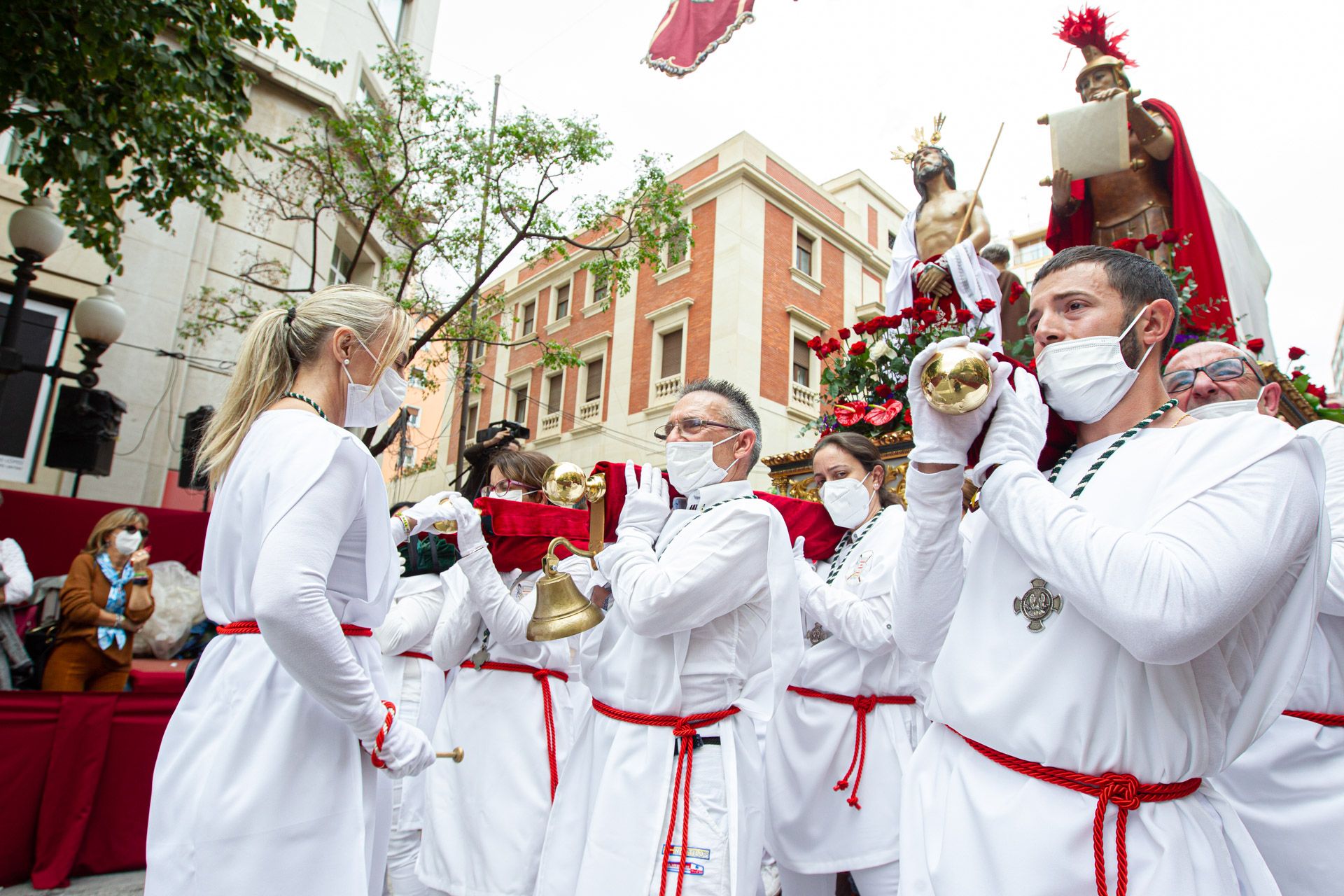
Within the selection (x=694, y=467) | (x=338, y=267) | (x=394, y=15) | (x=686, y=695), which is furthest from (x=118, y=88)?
(x=394, y=15)

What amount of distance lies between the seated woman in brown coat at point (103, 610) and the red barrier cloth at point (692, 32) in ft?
24.1

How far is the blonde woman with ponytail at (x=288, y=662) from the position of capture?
6.41 ft

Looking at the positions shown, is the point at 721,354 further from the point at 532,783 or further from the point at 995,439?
the point at 995,439

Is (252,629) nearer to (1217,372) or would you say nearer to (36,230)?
(1217,372)

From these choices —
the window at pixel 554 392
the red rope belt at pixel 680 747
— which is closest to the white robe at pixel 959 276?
the red rope belt at pixel 680 747

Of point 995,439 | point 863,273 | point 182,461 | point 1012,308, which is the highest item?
point 863,273

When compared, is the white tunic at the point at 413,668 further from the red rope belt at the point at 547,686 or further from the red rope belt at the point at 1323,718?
the red rope belt at the point at 1323,718

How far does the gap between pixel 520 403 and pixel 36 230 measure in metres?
21.0

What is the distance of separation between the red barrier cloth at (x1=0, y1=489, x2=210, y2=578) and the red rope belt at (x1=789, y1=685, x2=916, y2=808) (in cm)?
900

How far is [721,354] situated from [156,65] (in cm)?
1545

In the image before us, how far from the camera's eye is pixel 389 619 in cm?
457

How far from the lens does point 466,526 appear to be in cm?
371

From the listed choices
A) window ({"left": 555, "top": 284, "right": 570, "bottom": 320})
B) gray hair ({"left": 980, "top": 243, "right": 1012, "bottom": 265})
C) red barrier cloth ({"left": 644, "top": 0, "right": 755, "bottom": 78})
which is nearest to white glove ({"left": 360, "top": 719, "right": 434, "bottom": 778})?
gray hair ({"left": 980, "top": 243, "right": 1012, "bottom": 265})

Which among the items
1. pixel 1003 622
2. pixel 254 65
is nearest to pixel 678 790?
pixel 1003 622
